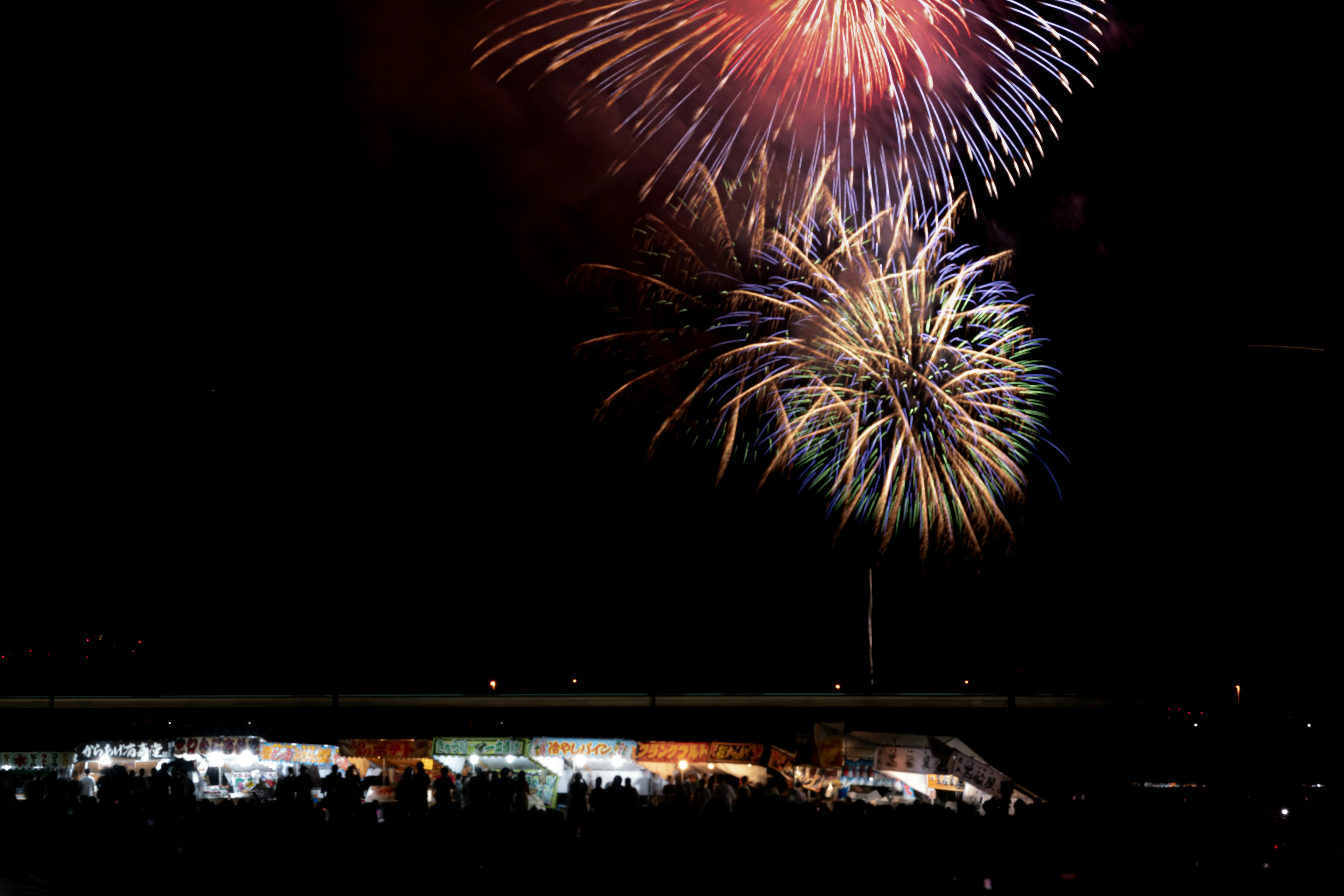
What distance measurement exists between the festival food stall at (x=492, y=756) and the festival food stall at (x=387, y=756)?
263 millimetres

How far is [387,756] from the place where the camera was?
20312 millimetres

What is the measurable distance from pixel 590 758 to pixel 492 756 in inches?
75.3

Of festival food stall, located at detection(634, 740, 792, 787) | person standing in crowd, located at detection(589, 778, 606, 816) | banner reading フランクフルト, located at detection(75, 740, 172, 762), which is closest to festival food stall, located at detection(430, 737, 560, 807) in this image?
Result: festival food stall, located at detection(634, 740, 792, 787)

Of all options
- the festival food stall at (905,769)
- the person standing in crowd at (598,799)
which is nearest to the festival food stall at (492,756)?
the person standing in crowd at (598,799)

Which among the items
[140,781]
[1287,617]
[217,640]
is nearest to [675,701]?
[140,781]

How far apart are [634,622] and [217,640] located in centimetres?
2255

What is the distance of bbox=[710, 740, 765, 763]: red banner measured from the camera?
17.9 m

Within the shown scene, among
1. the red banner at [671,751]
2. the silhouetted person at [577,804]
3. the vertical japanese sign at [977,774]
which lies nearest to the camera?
the silhouetted person at [577,804]

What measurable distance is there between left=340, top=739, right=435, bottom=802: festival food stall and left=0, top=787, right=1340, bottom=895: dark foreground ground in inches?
320

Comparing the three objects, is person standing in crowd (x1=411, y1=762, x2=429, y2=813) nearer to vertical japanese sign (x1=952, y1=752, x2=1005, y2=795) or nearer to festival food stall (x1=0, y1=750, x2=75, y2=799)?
vertical japanese sign (x1=952, y1=752, x2=1005, y2=795)

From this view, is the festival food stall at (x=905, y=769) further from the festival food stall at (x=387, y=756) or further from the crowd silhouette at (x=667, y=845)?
the festival food stall at (x=387, y=756)

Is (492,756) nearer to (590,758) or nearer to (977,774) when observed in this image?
(590,758)

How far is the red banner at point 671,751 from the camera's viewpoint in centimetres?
1819

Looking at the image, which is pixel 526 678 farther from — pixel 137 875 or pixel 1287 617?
pixel 137 875
